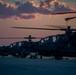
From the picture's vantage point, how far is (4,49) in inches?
6304

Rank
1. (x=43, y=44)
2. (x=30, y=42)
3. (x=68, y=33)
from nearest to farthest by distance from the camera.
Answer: (x=68, y=33), (x=43, y=44), (x=30, y=42)

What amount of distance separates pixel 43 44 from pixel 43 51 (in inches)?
189

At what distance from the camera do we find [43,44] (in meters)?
122

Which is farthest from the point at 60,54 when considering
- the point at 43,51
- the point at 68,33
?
the point at 68,33

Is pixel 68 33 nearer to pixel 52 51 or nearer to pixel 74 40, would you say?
pixel 74 40

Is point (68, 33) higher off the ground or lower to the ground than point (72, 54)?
higher

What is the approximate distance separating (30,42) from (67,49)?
33087 millimetres

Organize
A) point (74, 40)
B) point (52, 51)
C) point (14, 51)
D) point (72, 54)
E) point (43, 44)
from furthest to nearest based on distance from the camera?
point (14, 51) → point (43, 44) → point (52, 51) → point (72, 54) → point (74, 40)

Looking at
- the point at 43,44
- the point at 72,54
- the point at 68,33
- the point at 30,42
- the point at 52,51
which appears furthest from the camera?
the point at 30,42

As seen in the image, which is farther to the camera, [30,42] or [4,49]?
[4,49]

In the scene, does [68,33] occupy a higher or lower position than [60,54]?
higher

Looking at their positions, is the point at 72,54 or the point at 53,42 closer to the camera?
the point at 72,54

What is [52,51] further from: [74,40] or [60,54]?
[74,40]

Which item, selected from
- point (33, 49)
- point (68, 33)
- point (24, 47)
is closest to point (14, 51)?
point (24, 47)
